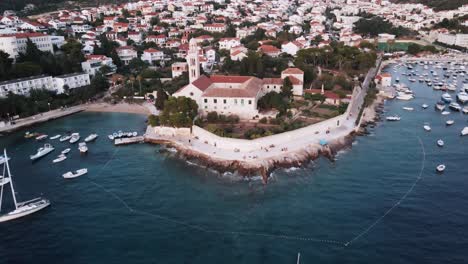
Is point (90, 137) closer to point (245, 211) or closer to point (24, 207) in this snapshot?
point (24, 207)

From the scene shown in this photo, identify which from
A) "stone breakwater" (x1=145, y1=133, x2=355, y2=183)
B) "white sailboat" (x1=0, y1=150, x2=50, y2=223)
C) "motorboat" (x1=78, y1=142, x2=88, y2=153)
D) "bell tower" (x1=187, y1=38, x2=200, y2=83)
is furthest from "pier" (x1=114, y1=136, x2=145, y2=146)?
"bell tower" (x1=187, y1=38, x2=200, y2=83)

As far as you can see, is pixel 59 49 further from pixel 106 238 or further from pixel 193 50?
pixel 106 238

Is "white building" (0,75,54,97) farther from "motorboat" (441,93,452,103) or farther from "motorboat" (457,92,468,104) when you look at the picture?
"motorboat" (457,92,468,104)

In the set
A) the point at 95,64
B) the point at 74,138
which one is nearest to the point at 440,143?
the point at 74,138

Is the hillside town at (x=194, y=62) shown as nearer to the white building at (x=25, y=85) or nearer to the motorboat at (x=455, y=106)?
the white building at (x=25, y=85)

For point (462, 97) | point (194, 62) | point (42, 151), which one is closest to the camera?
point (42, 151)

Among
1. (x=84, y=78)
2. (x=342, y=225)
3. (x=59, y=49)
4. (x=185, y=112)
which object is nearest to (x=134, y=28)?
(x=59, y=49)
